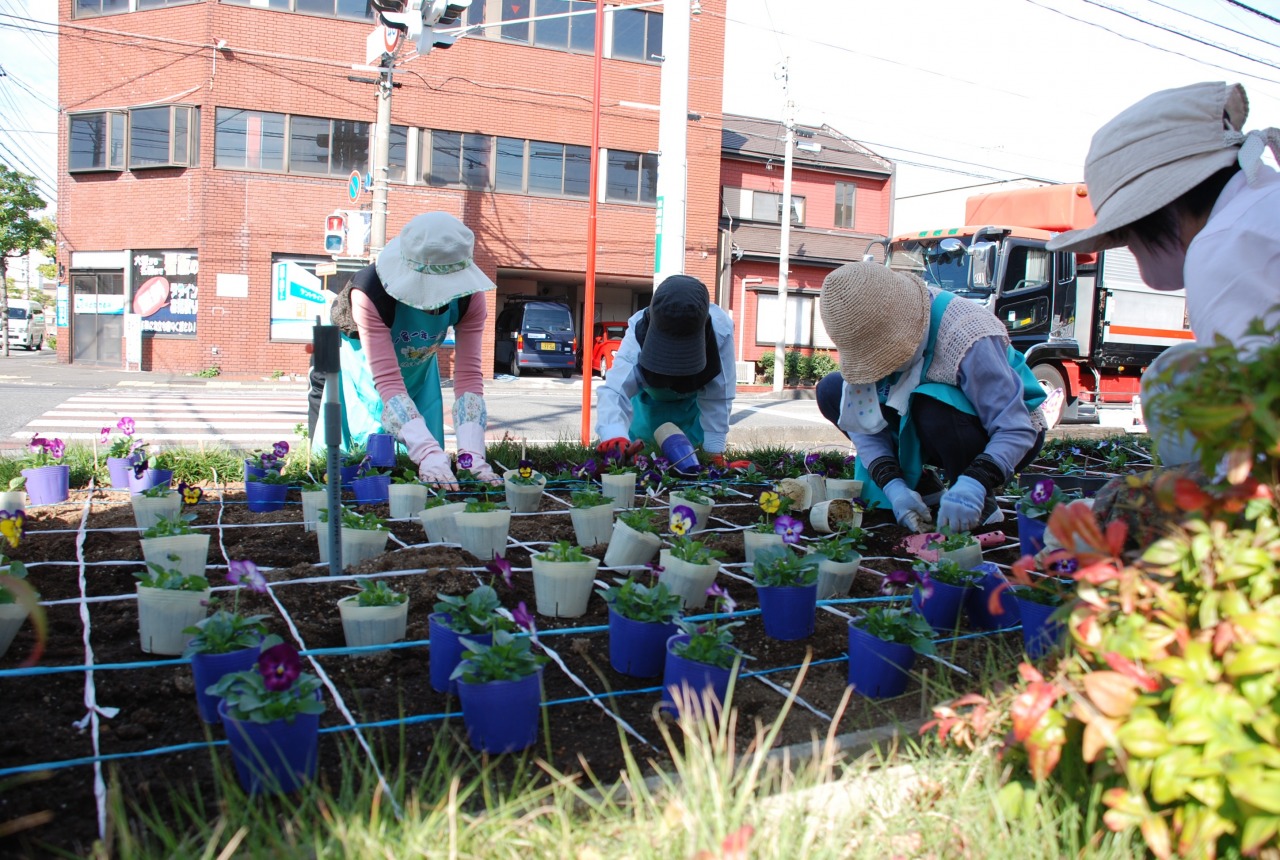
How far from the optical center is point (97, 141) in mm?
17422

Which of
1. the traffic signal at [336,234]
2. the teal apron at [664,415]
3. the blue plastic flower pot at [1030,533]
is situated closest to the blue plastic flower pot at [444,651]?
the blue plastic flower pot at [1030,533]

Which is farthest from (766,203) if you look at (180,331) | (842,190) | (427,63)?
(180,331)

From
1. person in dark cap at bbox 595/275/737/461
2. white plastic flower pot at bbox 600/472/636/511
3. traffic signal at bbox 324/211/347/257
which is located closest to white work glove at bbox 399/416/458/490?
white plastic flower pot at bbox 600/472/636/511

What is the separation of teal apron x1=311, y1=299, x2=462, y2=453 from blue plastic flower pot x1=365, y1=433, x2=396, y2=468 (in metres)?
0.23

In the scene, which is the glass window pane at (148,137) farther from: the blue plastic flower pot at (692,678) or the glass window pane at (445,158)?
the blue plastic flower pot at (692,678)

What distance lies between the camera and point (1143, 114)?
6.31ft

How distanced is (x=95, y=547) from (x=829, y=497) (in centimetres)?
269

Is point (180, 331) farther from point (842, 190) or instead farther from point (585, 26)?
point (842, 190)

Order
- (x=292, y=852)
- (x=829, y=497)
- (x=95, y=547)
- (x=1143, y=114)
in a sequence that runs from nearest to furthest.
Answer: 1. (x=292, y=852)
2. (x=1143, y=114)
3. (x=95, y=547)
4. (x=829, y=497)

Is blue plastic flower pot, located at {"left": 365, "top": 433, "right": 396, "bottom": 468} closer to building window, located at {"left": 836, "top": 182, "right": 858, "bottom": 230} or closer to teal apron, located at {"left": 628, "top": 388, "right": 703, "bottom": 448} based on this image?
teal apron, located at {"left": 628, "top": 388, "right": 703, "bottom": 448}

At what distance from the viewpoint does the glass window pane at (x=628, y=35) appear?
18.8 m

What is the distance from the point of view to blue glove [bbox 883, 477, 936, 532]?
3279 millimetres

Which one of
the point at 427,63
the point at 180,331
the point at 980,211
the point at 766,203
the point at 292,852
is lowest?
the point at 292,852

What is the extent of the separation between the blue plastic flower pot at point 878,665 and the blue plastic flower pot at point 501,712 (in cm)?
75
